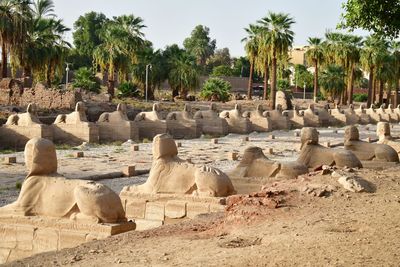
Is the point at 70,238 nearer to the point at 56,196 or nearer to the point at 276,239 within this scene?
the point at 56,196

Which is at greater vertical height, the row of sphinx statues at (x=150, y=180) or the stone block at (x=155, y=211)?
the row of sphinx statues at (x=150, y=180)

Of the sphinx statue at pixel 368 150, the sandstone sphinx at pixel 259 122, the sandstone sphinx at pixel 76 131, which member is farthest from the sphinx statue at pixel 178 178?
the sandstone sphinx at pixel 259 122

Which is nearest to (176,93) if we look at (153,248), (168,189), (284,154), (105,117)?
(105,117)

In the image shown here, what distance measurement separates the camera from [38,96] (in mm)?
37219

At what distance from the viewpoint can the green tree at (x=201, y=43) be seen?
3917 inches

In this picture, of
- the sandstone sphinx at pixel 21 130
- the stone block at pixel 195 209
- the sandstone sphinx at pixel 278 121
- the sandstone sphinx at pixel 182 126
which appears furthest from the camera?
the sandstone sphinx at pixel 278 121

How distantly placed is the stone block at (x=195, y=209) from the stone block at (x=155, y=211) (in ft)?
1.44

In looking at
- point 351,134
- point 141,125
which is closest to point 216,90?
point 141,125

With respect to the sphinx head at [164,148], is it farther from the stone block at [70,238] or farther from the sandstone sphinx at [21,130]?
the sandstone sphinx at [21,130]

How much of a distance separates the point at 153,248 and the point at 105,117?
73.7ft

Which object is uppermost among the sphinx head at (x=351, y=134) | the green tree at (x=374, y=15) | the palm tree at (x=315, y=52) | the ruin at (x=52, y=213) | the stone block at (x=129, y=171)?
the palm tree at (x=315, y=52)

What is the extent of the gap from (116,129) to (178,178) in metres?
18.5

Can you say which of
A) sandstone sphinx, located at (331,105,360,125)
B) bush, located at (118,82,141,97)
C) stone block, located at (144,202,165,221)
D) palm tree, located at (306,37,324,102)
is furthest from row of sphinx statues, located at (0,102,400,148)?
palm tree, located at (306,37,324,102)

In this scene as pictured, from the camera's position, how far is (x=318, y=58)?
62.4 m
